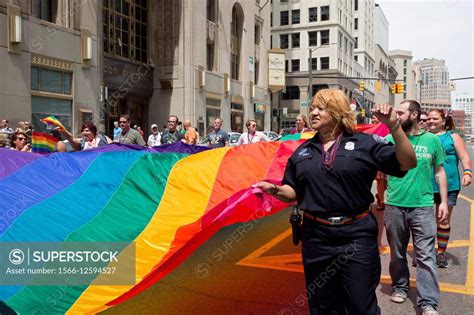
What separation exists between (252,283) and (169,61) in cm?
2606

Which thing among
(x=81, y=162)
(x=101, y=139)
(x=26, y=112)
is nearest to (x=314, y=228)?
(x=81, y=162)

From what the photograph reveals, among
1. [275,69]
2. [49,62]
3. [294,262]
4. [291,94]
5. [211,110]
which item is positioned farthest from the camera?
[291,94]

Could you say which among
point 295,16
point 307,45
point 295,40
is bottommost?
point 307,45

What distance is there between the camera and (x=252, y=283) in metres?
5.07

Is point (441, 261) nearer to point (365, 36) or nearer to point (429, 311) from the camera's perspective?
point (429, 311)

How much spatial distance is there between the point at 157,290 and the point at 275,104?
181ft

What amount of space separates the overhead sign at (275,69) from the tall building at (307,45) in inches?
632

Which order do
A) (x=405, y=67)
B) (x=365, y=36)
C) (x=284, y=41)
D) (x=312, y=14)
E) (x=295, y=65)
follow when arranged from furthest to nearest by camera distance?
1. (x=405, y=67)
2. (x=365, y=36)
3. (x=284, y=41)
4. (x=295, y=65)
5. (x=312, y=14)

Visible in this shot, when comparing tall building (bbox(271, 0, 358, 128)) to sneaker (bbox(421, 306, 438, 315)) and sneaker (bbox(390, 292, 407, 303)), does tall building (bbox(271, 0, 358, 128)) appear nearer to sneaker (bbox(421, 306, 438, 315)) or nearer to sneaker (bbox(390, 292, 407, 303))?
sneaker (bbox(390, 292, 407, 303))

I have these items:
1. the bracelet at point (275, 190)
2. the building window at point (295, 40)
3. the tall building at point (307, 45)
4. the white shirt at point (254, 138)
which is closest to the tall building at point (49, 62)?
the white shirt at point (254, 138)

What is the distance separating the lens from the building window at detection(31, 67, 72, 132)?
1783 cm

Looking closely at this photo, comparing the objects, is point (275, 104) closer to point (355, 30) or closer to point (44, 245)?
point (355, 30)

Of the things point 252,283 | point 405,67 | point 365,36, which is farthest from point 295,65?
point 405,67

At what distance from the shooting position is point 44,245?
159 inches
